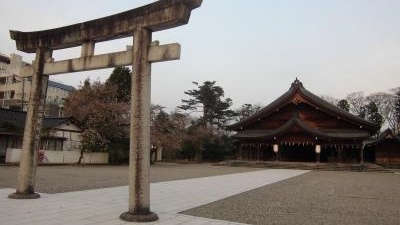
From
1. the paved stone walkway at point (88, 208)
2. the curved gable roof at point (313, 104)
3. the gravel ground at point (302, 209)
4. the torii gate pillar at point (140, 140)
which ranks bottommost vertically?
the gravel ground at point (302, 209)

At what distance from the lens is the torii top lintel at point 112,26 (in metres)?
7.33

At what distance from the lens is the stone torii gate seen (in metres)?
7.14

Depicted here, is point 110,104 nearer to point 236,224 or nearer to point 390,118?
point 236,224

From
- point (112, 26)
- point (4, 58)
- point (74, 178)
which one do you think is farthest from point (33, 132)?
point (4, 58)

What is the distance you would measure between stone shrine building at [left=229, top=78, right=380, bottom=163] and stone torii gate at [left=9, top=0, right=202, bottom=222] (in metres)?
27.7

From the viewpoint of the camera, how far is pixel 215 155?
52812 mm

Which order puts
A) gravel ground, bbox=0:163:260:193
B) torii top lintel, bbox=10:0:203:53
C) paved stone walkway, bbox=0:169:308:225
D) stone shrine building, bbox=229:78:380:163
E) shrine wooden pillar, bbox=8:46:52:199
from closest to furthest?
1. paved stone walkway, bbox=0:169:308:225
2. torii top lintel, bbox=10:0:203:53
3. shrine wooden pillar, bbox=8:46:52:199
4. gravel ground, bbox=0:163:260:193
5. stone shrine building, bbox=229:78:380:163

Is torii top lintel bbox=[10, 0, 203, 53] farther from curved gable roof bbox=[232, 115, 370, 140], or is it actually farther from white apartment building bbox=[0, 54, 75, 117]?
white apartment building bbox=[0, 54, 75, 117]

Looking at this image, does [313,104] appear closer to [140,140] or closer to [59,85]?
[140,140]

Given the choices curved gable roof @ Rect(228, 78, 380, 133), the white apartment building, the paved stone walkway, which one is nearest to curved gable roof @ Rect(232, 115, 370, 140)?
curved gable roof @ Rect(228, 78, 380, 133)

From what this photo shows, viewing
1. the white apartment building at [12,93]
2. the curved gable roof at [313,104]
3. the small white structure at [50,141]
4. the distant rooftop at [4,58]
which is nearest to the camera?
the small white structure at [50,141]

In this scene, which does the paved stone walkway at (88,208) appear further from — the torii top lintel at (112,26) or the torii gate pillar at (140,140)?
the torii top lintel at (112,26)

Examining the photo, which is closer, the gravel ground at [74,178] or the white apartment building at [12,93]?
the gravel ground at [74,178]

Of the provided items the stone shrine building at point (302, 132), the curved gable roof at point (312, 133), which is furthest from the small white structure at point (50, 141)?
the curved gable roof at point (312, 133)
